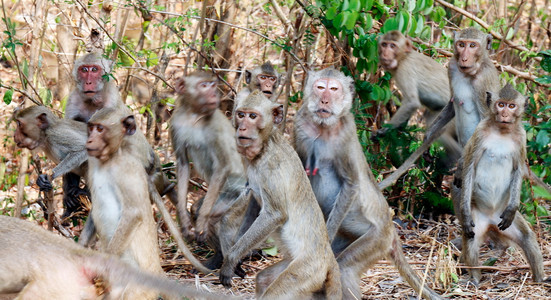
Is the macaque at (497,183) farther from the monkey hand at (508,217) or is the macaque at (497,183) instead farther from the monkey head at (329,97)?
the monkey head at (329,97)

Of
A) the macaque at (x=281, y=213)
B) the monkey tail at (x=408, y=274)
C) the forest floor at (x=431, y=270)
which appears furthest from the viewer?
the forest floor at (x=431, y=270)

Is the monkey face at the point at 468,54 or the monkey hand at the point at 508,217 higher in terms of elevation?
the monkey face at the point at 468,54

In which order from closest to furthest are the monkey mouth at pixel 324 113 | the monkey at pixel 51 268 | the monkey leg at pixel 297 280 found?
1. the monkey at pixel 51 268
2. the monkey leg at pixel 297 280
3. the monkey mouth at pixel 324 113

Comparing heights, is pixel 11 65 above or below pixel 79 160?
below

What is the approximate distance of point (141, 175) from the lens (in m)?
6.05

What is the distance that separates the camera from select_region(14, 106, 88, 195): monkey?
710 centimetres

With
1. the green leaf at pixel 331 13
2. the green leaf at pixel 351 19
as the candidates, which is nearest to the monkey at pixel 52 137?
the green leaf at pixel 331 13

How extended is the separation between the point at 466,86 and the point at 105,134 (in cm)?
406

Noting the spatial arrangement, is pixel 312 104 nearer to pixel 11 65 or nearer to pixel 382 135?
pixel 382 135

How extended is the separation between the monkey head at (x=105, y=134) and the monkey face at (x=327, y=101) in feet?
5.34

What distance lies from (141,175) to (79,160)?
54.8 inches

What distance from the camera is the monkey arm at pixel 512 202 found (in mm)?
6723

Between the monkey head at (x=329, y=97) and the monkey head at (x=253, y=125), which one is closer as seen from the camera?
the monkey head at (x=253, y=125)

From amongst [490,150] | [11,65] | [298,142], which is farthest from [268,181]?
[11,65]
